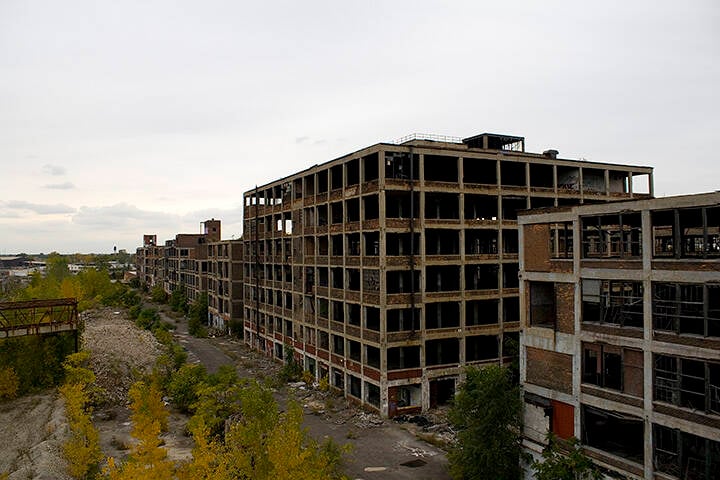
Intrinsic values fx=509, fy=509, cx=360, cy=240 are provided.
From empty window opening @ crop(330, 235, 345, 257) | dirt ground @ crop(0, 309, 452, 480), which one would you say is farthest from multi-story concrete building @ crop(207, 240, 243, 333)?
empty window opening @ crop(330, 235, 345, 257)

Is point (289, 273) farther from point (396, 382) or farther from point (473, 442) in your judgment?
point (473, 442)

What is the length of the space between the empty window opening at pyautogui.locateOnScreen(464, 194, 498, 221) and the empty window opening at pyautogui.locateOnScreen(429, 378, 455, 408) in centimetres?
1329

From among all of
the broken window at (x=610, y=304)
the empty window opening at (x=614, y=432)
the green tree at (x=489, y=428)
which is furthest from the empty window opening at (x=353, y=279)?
the empty window opening at (x=614, y=432)

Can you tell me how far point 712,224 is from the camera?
20.5 metres

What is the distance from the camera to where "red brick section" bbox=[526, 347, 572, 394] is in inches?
901

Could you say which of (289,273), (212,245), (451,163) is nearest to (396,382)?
(451,163)

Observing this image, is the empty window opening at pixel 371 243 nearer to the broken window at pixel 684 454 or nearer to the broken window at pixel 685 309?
the broken window at pixel 685 309

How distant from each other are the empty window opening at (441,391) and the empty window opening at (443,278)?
7.05 m

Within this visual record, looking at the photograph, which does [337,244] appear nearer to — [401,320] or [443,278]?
[443,278]

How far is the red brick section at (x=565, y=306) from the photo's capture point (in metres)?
22.8

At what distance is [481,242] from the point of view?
43.2 metres

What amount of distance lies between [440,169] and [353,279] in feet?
39.7

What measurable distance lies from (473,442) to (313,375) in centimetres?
2638

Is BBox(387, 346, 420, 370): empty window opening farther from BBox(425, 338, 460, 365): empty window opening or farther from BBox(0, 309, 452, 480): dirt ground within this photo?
BBox(0, 309, 452, 480): dirt ground
